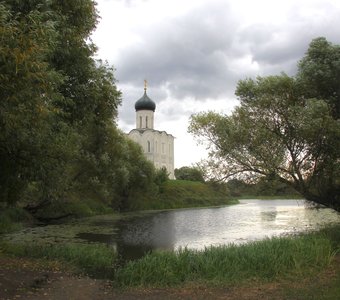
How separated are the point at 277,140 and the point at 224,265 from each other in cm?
888

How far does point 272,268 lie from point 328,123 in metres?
8.14

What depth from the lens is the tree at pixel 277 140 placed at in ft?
66.1

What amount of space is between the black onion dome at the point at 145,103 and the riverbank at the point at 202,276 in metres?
76.8

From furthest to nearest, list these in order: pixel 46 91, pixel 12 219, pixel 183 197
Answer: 1. pixel 183 197
2. pixel 12 219
3. pixel 46 91

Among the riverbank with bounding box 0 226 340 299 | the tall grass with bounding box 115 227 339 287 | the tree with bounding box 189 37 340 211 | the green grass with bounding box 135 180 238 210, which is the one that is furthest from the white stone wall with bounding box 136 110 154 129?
the tall grass with bounding box 115 227 339 287

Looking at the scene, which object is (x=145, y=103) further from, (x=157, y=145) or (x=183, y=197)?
(x=183, y=197)

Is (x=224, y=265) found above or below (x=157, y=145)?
below

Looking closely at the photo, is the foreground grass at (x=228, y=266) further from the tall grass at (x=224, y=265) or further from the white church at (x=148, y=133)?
the white church at (x=148, y=133)

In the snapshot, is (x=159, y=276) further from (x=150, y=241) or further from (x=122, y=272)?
(x=150, y=241)

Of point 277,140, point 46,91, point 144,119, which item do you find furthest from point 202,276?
point 144,119

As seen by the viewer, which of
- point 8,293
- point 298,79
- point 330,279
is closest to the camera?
point 8,293

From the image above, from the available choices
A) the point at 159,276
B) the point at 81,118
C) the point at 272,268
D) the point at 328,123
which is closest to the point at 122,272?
the point at 159,276

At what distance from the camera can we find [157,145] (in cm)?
9512

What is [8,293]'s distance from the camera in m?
11.1
